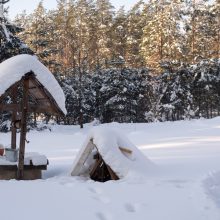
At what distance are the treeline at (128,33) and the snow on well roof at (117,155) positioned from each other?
1707 centimetres

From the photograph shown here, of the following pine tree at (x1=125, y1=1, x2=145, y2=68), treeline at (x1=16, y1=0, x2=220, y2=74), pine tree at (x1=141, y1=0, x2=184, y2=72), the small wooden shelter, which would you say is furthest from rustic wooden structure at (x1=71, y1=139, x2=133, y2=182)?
pine tree at (x1=125, y1=1, x2=145, y2=68)

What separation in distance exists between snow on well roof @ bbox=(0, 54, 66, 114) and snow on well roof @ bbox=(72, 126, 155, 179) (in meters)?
1.42

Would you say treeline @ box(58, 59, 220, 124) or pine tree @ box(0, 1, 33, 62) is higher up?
pine tree @ box(0, 1, 33, 62)

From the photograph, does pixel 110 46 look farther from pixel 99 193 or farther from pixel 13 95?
pixel 99 193

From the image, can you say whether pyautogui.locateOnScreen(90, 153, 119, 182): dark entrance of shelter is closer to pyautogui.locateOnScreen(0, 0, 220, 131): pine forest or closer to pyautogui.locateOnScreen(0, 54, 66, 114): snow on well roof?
pyautogui.locateOnScreen(0, 54, 66, 114): snow on well roof

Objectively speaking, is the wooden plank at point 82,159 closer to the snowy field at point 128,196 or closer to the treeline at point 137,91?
the snowy field at point 128,196

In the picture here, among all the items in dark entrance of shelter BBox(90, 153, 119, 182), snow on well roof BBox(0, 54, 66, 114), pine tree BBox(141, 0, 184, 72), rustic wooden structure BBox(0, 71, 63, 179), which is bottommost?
dark entrance of shelter BBox(90, 153, 119, 182)

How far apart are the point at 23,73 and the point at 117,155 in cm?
283

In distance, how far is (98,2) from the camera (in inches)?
1911

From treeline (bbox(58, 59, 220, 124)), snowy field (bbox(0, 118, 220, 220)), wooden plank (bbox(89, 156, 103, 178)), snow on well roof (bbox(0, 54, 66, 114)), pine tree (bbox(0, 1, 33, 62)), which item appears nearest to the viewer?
snowy field (bbox(0, 118, 220, 220))

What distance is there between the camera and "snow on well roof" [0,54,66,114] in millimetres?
8992

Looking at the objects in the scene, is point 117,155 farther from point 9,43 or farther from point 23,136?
point 9,43

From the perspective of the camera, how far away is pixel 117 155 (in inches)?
358

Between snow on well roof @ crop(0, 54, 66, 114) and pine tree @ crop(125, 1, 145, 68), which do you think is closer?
snow on well roof @ crop(0, 54, 66, 114)
